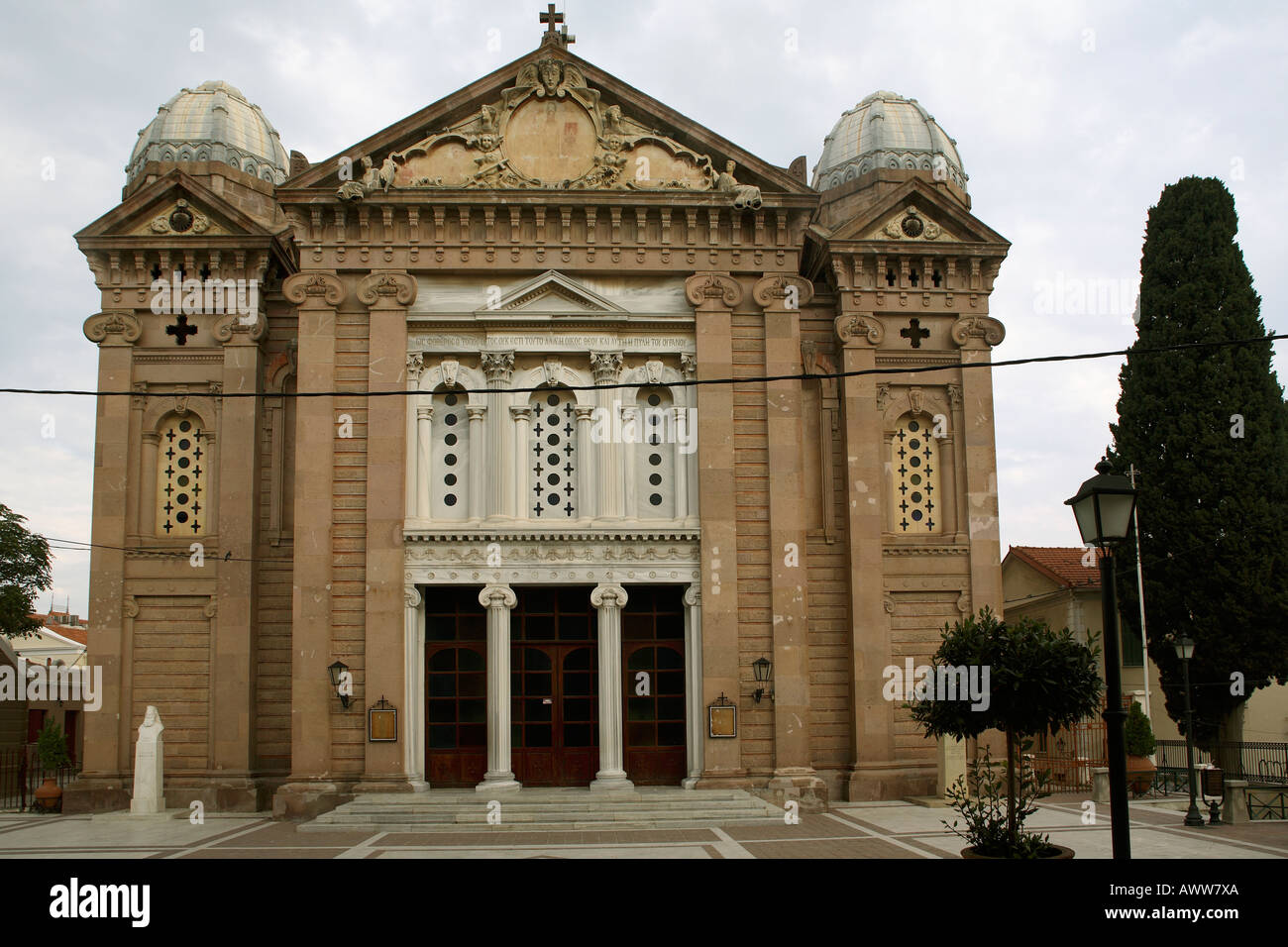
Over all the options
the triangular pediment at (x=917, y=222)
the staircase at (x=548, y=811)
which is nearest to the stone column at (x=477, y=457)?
the staircase at (x=548, y=811)

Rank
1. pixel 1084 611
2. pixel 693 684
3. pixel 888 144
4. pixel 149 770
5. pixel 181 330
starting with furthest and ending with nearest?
pixel 1084 611
pixel 888 144
pixel 181 330
pixel 693 684
pixel 149 770

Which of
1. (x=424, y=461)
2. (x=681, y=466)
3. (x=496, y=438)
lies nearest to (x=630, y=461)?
(x=681, y=466)

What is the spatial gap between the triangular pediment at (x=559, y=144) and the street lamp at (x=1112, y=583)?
15.6m

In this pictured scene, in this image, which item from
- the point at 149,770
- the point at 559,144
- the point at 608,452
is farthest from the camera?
the point at 559,144

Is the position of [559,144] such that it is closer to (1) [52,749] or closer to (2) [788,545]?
(2) [788,545]

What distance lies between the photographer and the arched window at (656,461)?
1059 inches

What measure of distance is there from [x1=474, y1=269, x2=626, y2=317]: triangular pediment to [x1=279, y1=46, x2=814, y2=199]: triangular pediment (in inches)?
86.4

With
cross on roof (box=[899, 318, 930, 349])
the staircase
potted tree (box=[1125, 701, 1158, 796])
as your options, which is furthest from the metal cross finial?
potted tree (box=[1125, 701, 1158, 796])

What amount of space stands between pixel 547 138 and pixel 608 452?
7571mm

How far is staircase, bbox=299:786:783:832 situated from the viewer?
22.7 meters

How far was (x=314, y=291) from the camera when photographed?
1041 inches

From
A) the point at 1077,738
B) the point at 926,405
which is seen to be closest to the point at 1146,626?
the point at 1077,738

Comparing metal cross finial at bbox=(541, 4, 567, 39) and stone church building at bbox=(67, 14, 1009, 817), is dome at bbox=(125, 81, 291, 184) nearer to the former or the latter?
stone church building at bbox=(67, 14, 1009, 817)

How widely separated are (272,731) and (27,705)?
24304 mm
